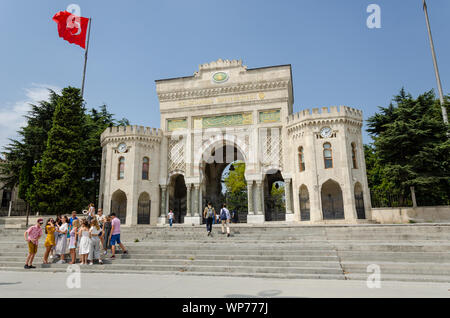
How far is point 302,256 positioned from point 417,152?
14150 millimetres

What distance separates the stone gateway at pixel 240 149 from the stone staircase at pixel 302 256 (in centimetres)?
658

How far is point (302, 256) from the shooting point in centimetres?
961

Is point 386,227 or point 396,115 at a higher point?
point 396,115

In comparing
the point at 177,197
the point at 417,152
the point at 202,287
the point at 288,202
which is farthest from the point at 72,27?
the point at 417,152

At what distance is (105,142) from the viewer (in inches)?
911

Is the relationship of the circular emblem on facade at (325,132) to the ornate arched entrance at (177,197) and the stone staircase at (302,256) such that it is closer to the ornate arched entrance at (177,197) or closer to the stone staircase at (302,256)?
the stone staircase at (302,256)

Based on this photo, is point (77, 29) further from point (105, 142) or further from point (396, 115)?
point (396, 115)

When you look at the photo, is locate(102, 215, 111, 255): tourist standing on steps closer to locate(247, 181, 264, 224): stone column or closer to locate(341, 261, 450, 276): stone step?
locate(341, 261, 450, 276): stone step

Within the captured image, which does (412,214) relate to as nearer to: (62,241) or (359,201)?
(359,201)

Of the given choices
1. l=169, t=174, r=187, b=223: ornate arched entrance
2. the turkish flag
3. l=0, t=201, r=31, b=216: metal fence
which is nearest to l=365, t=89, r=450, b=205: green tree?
l=169, t=174, r=187, b=223: ornate arched entrance
